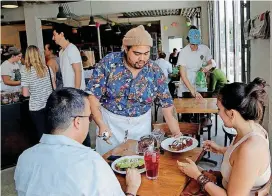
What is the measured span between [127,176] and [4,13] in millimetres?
10371

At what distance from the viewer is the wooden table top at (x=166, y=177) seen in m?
1.37

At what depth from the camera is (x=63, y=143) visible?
3.78 feet

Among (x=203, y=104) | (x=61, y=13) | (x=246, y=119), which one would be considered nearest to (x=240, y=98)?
(x=246, y=119)

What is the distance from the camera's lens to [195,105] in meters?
3.47

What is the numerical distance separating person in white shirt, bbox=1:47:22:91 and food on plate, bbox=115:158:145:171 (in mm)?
3116

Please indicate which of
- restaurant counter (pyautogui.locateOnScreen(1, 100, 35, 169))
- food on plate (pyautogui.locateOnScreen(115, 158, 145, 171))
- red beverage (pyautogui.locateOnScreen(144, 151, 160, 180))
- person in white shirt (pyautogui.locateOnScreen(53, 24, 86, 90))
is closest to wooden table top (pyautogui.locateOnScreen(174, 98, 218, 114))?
person in white shirt (pyautogui.locateOnScreen(53, 24, 86, 90))

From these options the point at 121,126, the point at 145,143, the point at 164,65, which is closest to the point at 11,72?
the point at 121,126

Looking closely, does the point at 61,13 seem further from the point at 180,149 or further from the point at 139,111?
the point at 180,149

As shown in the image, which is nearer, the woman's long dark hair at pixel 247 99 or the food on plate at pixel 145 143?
the woman's long dark hair at pixel 247 99

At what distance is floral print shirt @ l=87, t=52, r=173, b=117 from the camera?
2100mm

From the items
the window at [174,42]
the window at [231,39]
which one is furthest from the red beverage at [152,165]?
the window at [174,42]

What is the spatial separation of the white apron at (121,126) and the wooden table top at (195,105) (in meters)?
1.18

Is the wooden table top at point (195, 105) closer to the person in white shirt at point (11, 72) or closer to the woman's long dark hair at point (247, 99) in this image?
the woman's long dark hair at point (247, 99)

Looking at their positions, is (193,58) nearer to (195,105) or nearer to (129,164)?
(195,105)
